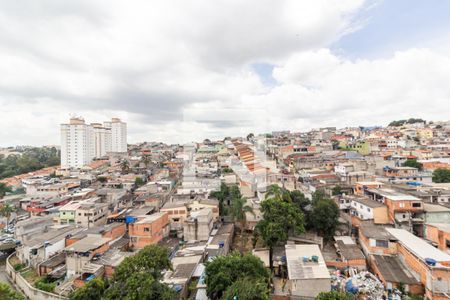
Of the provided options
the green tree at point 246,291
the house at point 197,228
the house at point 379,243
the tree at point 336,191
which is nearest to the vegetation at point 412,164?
the tree at point 336,191

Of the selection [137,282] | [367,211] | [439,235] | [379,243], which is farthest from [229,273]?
[439,235]

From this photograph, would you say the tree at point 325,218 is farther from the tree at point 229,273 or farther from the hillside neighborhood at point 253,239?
the tree at point 229,273

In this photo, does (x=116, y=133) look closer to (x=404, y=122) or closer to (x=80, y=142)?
(x=80, y=142)

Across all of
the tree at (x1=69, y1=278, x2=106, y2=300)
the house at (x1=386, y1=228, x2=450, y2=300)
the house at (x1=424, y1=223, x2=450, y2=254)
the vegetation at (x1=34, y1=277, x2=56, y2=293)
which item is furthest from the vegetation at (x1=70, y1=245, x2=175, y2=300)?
the house at (x1=424, y1=223, x2=450, y2=254)

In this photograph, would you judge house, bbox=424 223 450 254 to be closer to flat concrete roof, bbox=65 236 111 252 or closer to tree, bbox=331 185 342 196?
tree, bbox=331 185 342 196

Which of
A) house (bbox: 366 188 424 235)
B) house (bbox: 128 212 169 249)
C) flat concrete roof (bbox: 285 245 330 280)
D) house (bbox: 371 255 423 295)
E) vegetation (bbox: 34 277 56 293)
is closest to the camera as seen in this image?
house (bbox: 371 255 423 295)

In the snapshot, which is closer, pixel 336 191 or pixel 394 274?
pixel 394 274
